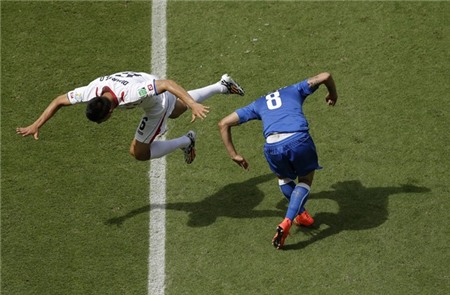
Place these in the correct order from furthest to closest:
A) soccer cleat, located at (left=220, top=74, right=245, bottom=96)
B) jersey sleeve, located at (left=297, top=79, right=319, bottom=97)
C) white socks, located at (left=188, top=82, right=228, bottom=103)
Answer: soccer cleat, located at (left=220, top=74, right=245, bottom=96)
white socks, located at (left=188, top=82, right=228, bottom=103)
jersey sleeve, located at (left=297, top=79, right=319, bottom=97)

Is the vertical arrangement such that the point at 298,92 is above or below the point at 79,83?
above

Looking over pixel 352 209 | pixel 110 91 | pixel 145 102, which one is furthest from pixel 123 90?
pixel 352 209

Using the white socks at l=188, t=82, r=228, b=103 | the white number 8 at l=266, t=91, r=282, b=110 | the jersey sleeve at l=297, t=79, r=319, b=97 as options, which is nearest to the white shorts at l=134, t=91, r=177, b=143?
the white socks at l=188, t=82, r=228, b=103

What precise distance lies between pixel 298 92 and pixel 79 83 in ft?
10.5

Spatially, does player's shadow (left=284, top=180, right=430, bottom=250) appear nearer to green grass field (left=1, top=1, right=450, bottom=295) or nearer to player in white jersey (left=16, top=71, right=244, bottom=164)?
green grass field (left=1, top=1, right=450, bottom=295)

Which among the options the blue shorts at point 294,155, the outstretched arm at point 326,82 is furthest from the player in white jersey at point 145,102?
the outstretched arm at point 326,82

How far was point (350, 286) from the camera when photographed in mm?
10320

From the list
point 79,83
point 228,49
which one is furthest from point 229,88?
point 79,83

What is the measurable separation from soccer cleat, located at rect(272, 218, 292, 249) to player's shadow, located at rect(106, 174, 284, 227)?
23.4 inches

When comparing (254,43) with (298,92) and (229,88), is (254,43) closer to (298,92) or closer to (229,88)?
(229,88)

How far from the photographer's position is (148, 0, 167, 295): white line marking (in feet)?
34.7

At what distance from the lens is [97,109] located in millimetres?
10031

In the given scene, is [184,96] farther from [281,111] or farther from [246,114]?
[281,111]

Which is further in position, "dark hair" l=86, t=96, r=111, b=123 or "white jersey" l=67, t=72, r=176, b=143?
"white jersey" l=67, t=72, r=176, b=143
